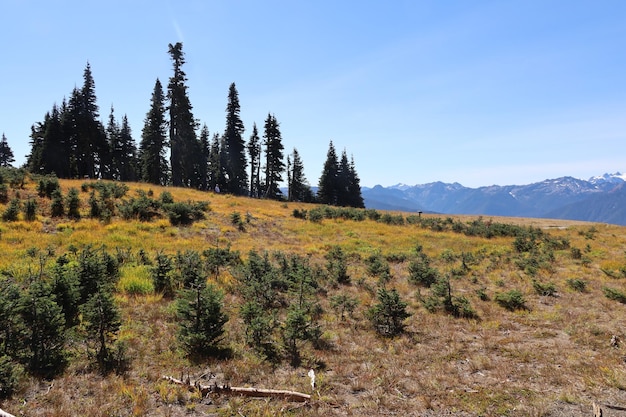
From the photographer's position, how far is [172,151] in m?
36.2

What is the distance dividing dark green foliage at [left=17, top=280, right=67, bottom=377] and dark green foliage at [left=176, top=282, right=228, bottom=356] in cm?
226

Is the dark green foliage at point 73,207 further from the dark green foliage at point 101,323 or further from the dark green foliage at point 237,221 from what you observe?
the dark green foliage at point 101,323

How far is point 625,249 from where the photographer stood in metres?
21.2

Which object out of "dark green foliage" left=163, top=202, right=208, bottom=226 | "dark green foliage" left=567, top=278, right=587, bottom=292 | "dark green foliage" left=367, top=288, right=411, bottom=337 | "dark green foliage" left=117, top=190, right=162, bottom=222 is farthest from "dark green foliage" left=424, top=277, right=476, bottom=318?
"dark green foliage" left=117, top=190, right=162, bottom=222

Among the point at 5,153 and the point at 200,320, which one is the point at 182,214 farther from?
the point at 5,153

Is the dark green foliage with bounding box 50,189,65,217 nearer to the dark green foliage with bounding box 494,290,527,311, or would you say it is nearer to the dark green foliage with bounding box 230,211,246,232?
the dark green foliage with bounding box 230,211,246,232

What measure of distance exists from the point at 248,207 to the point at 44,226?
1600 cm

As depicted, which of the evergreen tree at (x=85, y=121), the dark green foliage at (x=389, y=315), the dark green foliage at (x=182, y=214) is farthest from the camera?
the evergreen tree at (x=85, y=121)

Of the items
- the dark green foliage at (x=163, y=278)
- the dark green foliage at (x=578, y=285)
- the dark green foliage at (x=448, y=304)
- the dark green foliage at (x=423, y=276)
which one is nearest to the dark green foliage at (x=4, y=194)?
the dark green foliage at (x=163, y=278)

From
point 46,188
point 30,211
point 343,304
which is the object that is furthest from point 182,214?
point 343,304

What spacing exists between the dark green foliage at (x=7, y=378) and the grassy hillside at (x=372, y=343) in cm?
15

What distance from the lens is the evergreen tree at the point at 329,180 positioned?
60062mm

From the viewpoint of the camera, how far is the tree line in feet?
141

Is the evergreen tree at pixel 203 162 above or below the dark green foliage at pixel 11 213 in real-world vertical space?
above
